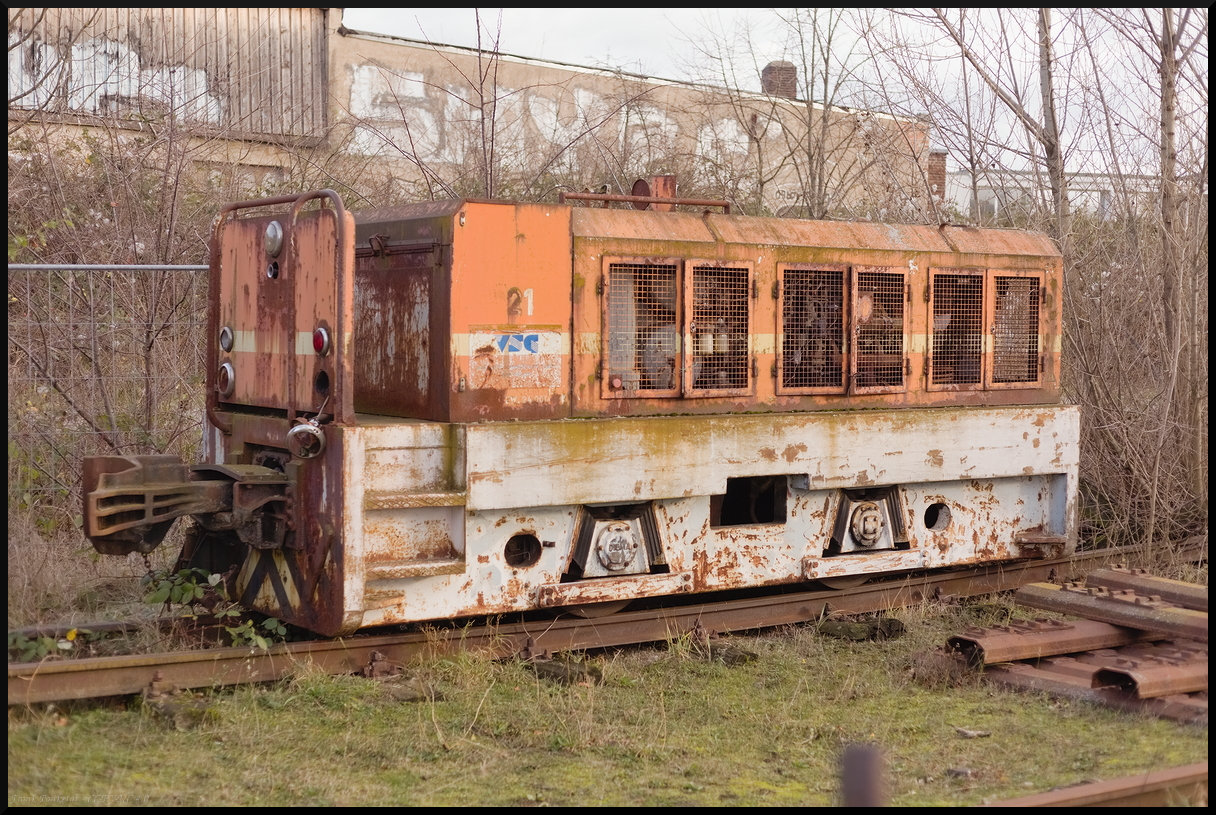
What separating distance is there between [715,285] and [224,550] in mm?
3250

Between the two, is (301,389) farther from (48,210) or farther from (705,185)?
(705,185)

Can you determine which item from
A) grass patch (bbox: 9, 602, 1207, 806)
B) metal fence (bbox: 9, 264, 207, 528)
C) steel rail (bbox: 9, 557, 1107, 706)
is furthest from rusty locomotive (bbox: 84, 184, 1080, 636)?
metal fence (bbox: 9, 264, 207, 528)

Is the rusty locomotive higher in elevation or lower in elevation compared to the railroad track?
higher

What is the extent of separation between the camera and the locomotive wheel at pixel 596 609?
701 centimetres

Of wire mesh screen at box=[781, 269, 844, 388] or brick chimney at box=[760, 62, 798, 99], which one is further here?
brick chimney at box=[760, 62, 798, 99]

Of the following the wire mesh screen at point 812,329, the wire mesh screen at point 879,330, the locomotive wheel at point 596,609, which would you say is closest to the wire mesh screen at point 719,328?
the wire mesh screen at point 812,329

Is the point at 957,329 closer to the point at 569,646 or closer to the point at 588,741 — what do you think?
the point at 569,646

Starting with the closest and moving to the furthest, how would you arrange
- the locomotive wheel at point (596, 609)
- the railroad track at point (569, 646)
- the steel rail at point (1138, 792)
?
the steel rail at point (1138, 792), the railroad track at point (569, 646), the locomotive wheel at point (596, 609)

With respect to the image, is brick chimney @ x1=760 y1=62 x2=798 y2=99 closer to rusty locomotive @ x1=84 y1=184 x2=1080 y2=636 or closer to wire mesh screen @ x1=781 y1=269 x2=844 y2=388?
rusty locomotive @ x1=84 y1=184 x2=1080 y2=636

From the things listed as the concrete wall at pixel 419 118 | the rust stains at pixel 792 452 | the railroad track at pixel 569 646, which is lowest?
the railroad track at pixel 569 646

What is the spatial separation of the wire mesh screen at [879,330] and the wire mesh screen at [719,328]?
34.9 inches

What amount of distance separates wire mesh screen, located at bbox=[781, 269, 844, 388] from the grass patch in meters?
1.98

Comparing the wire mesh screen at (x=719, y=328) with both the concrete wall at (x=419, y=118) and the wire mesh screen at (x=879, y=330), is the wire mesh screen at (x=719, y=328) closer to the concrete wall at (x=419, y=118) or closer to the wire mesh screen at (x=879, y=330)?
the wire mesh screen at (x=879, y=330)

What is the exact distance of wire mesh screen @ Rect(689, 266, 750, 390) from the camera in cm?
730
